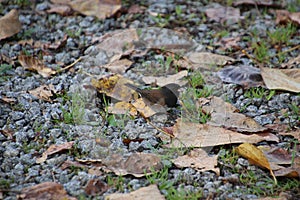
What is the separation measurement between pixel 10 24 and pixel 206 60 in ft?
3.84

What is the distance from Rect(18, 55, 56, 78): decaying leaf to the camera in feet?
9.96

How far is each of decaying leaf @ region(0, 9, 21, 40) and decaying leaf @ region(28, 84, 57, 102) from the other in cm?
58

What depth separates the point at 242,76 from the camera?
299cm

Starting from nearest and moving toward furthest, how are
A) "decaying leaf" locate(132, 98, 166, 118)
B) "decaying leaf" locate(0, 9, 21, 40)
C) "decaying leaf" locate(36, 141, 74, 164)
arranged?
"decaying leaf" locate(36, 141, 74, 164), "decaying leaf" locate(132, 98, 166, 118), "decaying leaf" locate(0, 9, 21, 40)

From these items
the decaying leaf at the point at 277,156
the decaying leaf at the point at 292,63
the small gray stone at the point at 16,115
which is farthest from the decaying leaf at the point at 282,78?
the small gray stone at the point at 16,115

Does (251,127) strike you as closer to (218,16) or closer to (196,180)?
(196,180)

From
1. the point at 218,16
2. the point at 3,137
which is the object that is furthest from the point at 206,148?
the point at 218,16

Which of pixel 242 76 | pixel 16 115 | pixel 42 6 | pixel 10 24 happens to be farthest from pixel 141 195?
pixel 42 6

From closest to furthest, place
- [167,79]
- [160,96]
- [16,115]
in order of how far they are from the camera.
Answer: [16,115] < [160,96] < [167,79]

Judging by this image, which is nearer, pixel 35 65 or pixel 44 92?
pixel 44 92

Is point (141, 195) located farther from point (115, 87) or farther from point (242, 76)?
point (242, 76)

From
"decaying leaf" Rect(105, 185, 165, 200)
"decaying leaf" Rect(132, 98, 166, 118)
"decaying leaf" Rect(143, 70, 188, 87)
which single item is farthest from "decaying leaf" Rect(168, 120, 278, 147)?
"decaying leaf" Rect(143, 70, 188, 87)

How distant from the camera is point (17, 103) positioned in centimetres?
273

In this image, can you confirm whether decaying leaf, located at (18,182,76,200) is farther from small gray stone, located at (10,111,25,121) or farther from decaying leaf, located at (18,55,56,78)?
decaying leaf, located at (18,55,56,78)
